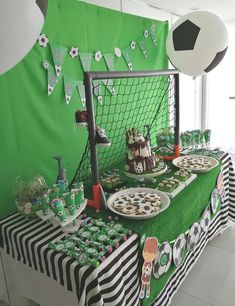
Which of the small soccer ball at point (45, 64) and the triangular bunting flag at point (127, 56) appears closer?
the small soccer ball at point (45, 64)

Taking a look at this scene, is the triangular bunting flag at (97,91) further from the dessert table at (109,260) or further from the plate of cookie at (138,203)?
the dessert table at (109,260)

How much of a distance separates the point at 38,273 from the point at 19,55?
85 cm

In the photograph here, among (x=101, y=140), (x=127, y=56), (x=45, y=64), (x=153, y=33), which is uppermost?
(x=153, y=33)

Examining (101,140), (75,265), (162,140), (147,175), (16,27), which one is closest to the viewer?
(16,27)

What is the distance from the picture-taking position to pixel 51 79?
1.43 metres

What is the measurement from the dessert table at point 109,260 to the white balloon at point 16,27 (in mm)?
664

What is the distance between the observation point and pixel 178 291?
1.53 metres

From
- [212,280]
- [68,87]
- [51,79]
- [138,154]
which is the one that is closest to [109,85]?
[68,87]

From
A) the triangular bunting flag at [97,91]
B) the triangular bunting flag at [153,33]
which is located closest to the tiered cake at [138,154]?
the triangular bunting flag at [97,91]

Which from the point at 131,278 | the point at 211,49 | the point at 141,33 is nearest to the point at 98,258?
the point at 131,278

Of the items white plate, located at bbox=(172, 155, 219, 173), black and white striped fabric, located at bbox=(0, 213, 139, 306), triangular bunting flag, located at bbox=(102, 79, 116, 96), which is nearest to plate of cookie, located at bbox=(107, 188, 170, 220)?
black and white striped fabric, located at bbox=(0, 213, 139, 306)

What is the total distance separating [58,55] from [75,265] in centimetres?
107

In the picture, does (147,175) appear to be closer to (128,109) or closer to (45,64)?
(128,109)

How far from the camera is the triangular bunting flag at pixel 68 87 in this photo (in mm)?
1517
